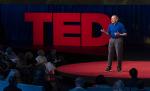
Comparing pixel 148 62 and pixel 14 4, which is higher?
pixel 14 4

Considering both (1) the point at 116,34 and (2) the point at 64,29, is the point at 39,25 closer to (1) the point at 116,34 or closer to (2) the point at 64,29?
(2) the point at 64,29

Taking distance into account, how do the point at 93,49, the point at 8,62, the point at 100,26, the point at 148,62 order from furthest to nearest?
the point at 100,26
the point at 93,49
the point at 148,62
the point at 8,62

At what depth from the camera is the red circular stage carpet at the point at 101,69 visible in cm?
1341

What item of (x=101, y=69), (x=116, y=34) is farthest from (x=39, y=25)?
(x=116, y=34)

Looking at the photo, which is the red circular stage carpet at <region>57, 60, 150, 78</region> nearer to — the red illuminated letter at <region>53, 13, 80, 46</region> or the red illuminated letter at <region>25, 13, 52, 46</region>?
the red illuminated letter at <region>53, 13, 80, 46</region>

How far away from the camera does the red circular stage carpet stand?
1341 cm

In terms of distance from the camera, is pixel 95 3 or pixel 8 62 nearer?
pixel 8 62

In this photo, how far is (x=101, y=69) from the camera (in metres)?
14.6

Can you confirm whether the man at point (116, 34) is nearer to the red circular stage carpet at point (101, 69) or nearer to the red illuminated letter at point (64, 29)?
the red circular stage carpet at point (101, 69)

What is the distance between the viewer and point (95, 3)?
2259 centimetres

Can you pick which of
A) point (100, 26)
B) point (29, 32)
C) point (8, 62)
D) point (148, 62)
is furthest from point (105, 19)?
point (8, 62)

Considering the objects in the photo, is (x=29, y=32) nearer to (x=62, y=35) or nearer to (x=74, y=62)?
(x=62, y=35)

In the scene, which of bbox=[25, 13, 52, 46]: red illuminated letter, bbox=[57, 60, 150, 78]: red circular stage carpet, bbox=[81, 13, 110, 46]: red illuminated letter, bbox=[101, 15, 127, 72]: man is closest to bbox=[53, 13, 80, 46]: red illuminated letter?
bbox=[81, 13, 110, 46]: red illuminated letter

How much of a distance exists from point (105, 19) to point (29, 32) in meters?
3.78
